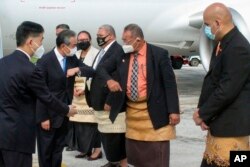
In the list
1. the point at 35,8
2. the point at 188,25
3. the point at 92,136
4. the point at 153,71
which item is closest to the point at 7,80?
the point at 153,71

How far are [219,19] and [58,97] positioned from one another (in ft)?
6.76

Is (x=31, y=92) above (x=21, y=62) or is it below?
below

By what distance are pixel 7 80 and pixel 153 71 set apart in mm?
1330

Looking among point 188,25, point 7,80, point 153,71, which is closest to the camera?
point 7,80

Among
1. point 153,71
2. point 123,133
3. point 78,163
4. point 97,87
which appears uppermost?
point 153,71

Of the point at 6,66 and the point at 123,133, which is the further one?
the point at 123,133

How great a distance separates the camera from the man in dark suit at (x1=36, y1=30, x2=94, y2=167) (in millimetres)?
4867

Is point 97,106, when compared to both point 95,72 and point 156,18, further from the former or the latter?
point 156,18

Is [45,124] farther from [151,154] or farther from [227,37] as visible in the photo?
[227,37]

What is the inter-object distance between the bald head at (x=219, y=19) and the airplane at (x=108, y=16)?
7269 mm

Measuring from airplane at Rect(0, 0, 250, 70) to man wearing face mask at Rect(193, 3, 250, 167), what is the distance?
728 cm

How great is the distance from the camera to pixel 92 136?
237 inches

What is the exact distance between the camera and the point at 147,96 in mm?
4363

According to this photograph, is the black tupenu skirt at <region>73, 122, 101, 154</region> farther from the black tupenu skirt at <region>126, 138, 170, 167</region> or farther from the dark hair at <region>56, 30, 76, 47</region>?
the black tupenu skirt at <region>126, 138, 170, 167</region>
